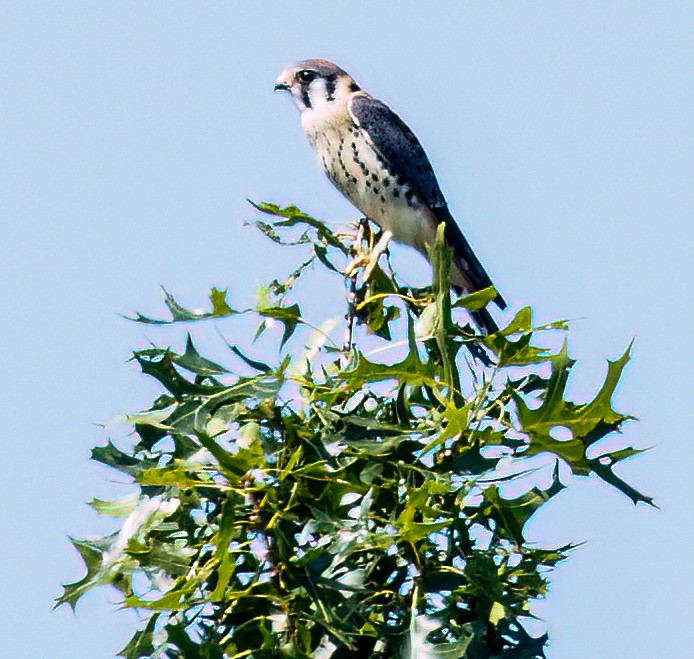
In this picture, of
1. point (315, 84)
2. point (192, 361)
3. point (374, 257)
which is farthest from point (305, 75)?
point (192, 361)

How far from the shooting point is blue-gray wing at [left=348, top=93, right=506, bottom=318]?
686 cm

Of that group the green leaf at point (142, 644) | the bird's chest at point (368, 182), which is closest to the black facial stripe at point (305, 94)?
the bird's chest at point (368, 182)

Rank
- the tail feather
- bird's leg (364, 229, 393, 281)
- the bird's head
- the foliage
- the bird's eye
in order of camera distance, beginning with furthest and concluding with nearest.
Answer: the bird's eye
the bird's head
the tail feather
bird's leg (364, 229, 393, 281)
the foliage

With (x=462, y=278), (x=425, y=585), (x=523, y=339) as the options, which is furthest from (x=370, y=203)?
(x=425, y=585)

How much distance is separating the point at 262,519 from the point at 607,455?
94 cm

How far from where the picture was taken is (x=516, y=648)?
3.38 m

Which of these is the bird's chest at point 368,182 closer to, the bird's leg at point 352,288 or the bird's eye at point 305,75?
the bird's eye at point 305,75

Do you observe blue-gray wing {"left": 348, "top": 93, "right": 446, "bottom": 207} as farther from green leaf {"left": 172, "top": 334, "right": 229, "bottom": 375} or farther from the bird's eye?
green leaf {"left": 172, "top": 334, "right": 229, "bottom": 375}

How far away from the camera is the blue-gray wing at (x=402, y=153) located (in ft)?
22.5

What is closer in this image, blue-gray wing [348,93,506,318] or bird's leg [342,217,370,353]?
bird's leg [342,217,370,353]

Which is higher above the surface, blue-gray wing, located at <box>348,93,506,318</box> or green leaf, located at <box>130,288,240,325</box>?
blue-gray wing, located at <box>348,93,506,318</box>

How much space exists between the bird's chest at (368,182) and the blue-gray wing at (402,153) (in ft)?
0.14

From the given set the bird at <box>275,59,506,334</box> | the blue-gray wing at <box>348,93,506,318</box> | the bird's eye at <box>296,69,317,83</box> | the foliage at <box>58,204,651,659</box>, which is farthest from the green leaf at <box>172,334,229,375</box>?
the bird's eye at <box>296,69,317,83</box>

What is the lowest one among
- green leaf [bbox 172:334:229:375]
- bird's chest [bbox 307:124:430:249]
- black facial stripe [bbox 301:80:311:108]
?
green leaf [bbox 172:334:229:375]
